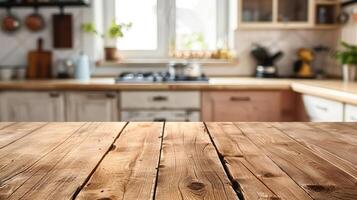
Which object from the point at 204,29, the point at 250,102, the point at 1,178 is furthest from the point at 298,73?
the point at 1,178

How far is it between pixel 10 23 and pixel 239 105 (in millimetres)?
2024

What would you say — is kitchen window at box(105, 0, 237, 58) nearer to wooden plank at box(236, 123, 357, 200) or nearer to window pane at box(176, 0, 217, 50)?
window pane at box(176, 0, 217, 50)

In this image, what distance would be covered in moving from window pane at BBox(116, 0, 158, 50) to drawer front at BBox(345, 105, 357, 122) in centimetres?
205

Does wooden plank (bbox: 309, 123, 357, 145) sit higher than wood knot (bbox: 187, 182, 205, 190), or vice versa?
wooden plank (bbox: 309, 123, 357, 145)

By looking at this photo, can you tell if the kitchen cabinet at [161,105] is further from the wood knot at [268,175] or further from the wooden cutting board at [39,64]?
the wood knot at [268,175]

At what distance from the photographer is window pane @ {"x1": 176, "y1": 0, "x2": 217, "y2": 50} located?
12.5 ft

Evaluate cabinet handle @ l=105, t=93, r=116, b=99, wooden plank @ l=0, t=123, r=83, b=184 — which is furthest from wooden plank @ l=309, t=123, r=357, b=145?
cabinet handle @ l=105, t=93, r=116, b=99

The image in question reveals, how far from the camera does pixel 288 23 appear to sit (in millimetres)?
3367

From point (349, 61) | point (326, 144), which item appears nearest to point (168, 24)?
point (349, 61)

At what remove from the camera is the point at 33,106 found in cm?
301

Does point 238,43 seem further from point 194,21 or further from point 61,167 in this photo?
point 61,167

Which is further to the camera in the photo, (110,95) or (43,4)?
(43,4)

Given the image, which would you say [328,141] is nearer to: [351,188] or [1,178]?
[351,188]

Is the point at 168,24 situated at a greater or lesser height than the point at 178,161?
greater
